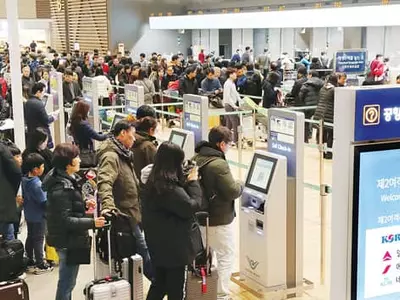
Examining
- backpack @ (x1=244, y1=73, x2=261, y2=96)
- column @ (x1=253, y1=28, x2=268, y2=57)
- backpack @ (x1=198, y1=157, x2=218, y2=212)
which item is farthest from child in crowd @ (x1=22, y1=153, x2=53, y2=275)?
column @ (x1=253, y1=28, x2=268, y2=57)

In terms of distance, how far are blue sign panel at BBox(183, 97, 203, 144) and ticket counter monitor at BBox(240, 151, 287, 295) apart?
1.12 meters

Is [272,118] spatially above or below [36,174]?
above

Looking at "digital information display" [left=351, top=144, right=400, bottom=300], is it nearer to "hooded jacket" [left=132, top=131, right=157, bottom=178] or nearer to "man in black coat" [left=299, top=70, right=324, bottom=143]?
"hooded jacket" [left=132, top=131, right=157, bottom=178]

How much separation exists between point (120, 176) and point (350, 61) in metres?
8.95

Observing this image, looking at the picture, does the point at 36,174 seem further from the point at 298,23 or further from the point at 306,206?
the point at 298,23

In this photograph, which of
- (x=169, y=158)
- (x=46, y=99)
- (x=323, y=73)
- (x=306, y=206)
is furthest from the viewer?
(x=323, y=73)

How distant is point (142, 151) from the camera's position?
512 cm

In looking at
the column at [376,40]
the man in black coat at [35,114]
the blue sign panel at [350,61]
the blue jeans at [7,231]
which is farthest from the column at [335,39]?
the blue jeans at [7,231]

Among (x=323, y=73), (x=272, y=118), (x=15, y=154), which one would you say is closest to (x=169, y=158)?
(x=272, y=118)

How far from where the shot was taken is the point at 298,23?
16.0 meters

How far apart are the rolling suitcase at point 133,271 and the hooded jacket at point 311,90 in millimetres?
6966

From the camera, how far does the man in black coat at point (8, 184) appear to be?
5.09 m

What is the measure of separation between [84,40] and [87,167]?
2212cm

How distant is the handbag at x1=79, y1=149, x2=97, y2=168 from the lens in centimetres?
667
